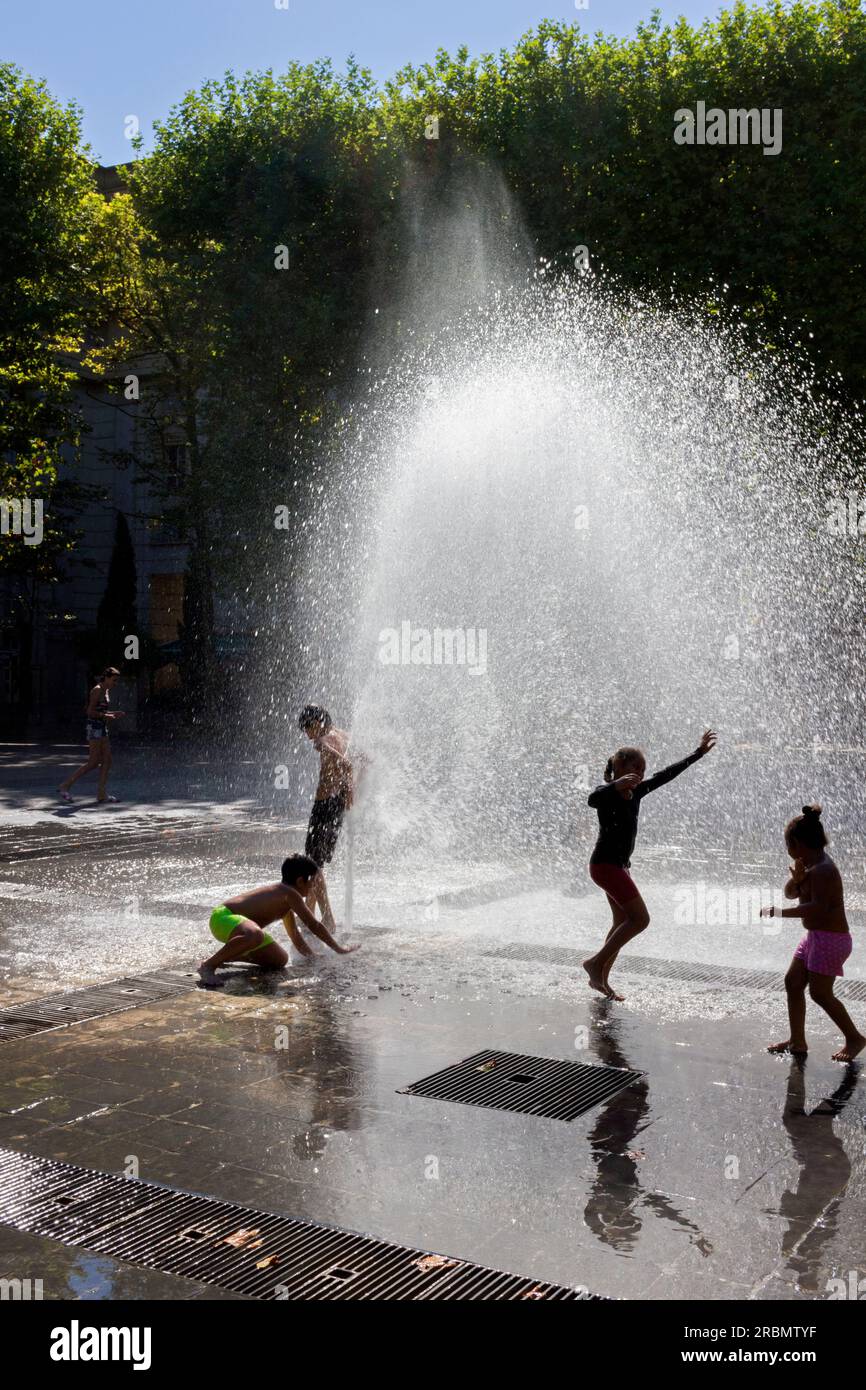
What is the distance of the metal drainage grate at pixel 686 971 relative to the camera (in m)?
7.55

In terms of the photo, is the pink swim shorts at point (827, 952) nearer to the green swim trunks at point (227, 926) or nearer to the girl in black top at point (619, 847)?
the girl in black top at point (619, 847)

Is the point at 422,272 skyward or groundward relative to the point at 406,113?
groundward

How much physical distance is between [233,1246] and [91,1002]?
3254 millimetres

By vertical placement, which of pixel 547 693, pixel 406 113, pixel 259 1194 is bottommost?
pixel 259 1194

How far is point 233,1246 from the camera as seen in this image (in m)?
4.02

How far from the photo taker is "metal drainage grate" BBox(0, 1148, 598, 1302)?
3744 millimetres

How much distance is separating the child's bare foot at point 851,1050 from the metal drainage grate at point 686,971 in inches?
52.1

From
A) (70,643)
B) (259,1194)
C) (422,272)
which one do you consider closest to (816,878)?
(259,1194)

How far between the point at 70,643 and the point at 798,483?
82.0ft

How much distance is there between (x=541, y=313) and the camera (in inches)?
898

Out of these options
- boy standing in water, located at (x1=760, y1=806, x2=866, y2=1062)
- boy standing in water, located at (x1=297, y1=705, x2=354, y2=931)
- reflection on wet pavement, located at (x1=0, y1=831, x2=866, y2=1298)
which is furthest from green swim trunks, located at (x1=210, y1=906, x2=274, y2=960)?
boy standing in water, located at (x1=760, y1=806, x2=866, y2=1062)

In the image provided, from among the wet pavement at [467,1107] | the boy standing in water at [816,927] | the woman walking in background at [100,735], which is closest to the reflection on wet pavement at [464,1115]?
the wet pavement at [467,1107]

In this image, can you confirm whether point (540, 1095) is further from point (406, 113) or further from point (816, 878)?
point (406, 113)

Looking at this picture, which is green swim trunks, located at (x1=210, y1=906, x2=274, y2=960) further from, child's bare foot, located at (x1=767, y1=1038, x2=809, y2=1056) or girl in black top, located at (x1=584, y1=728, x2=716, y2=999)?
child's bare foot, located at (x1=767, y1=1038, x2=809, y2=1056)
